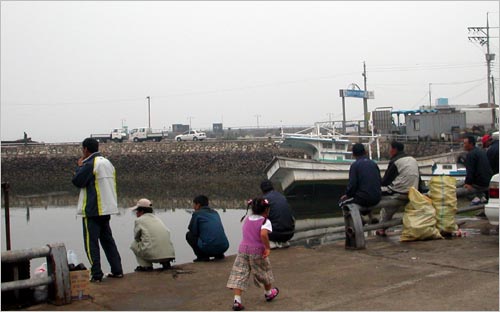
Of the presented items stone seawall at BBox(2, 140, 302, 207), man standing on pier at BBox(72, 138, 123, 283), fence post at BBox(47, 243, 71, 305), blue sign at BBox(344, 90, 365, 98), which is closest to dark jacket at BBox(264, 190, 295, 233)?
man standing on pier at BBox(72, 138, 123, 283)

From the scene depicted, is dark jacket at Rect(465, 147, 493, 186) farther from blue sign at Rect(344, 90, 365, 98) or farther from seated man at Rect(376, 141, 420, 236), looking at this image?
blue sign at Rect(344, 90, 365, 98)

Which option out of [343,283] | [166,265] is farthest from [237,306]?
[166,265]

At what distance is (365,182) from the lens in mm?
8891

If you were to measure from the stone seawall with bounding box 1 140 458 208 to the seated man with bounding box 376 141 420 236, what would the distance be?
30.2 m

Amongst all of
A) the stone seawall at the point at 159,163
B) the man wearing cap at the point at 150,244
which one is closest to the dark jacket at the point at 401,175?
the man wearing cap at the point at 150,244

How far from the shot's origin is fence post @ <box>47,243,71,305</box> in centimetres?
582

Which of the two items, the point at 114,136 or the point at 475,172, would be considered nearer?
the point at 475,172

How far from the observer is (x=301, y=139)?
103 feet

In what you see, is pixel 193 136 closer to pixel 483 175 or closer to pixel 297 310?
pixel 483 175

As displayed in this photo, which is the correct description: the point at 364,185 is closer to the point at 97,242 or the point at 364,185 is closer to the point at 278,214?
the point at 278,214

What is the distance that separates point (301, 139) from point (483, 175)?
832 inches

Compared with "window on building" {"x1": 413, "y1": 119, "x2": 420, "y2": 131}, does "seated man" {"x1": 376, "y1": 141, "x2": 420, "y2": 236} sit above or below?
below

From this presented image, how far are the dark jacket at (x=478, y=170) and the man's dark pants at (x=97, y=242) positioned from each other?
20.6 ft

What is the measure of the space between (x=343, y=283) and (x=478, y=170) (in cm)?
491
